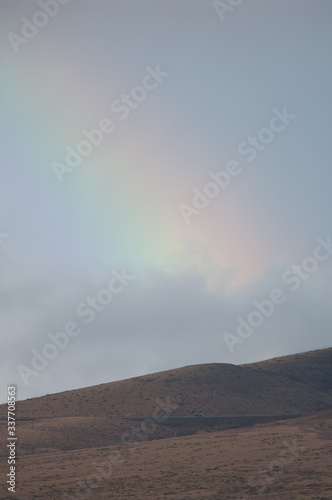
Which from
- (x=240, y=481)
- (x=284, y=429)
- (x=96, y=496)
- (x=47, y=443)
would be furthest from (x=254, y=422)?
(x=96, y=496)

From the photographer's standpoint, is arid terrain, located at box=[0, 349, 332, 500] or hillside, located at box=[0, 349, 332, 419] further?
hillside, located at box=[0, 349, 332, 419]

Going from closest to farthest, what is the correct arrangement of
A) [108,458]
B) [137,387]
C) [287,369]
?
[108,458], [137,387], [287,369]

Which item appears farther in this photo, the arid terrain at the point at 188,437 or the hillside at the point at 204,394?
the hillside at the point at 204,394

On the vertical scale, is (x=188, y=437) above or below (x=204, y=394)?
below

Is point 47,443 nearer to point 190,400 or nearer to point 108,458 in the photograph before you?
point 108,458

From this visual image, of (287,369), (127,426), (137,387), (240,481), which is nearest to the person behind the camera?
(240,481)

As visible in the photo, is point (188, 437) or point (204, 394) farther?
point (204, 394)


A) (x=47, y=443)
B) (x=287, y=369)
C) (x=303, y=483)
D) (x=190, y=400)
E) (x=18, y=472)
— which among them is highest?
(x=287, y=369)

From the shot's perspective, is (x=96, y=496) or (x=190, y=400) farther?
(x=190, y=400)
